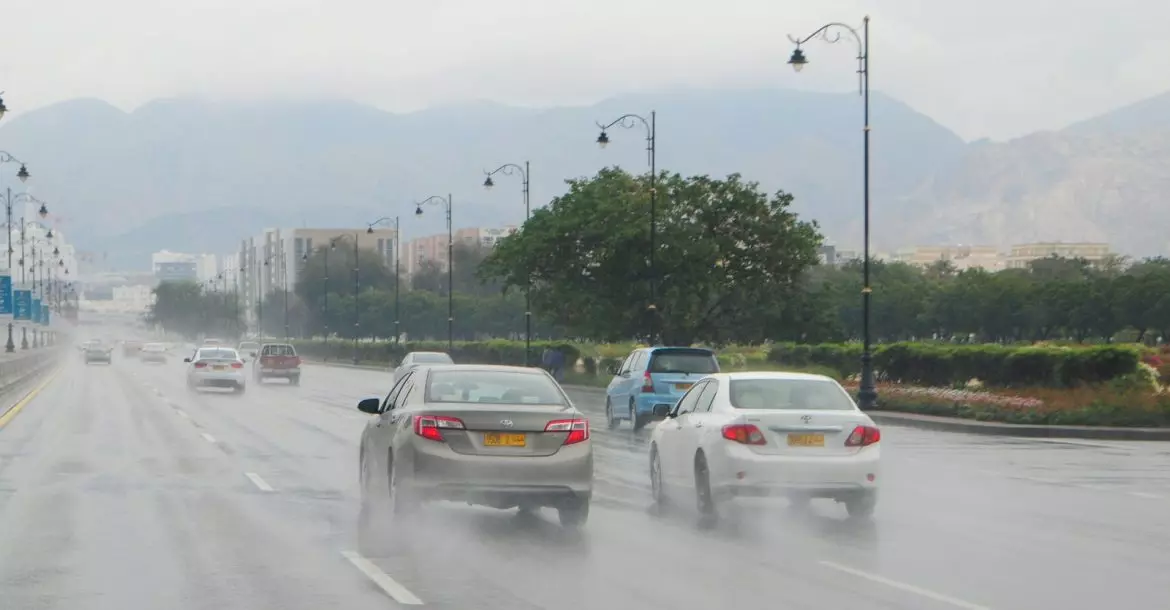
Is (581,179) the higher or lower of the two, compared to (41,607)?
higher

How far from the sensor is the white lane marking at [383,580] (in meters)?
10.6

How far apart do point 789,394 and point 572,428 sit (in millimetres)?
2727

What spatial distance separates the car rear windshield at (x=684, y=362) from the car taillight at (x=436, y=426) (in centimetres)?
1700

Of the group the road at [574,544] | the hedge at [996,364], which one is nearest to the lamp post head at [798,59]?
the hedge at [996,364]

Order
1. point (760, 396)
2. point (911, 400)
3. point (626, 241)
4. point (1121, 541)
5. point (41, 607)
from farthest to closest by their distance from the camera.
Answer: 1. point (626, 241)
2. point (911, 400)
3. point (760, 396)
4. point (1121, 541)
5. point (41, 607)

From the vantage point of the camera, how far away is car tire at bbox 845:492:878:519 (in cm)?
1569

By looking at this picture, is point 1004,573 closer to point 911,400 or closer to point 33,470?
point 33,470

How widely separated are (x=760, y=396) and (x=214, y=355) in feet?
130

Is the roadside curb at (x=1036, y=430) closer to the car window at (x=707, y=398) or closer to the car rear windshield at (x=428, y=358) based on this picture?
the car window at (x=707, y=398)

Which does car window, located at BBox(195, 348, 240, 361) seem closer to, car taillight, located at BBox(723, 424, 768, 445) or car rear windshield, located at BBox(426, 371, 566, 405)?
car rear windshield, located at BBox(426, 371, 566, 405)

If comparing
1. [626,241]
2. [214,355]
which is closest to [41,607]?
[214,355]

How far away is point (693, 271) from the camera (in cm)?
6519

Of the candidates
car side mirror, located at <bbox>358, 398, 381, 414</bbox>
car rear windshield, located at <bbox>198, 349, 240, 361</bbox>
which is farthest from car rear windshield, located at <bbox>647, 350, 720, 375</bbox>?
car rear windshield, located at <bbox>198, 349, 240, 361</bbox>

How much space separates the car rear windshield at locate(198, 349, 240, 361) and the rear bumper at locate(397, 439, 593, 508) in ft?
131
